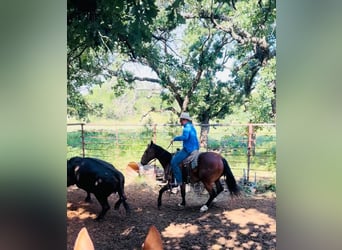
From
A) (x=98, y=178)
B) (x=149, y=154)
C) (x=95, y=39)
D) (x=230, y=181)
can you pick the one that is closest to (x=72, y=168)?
(x=98, y=178)

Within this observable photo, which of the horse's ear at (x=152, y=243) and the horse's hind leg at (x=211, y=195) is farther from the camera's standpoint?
the horse's hind leg at (x=211, y=195)

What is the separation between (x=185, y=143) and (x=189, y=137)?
0.12 feet

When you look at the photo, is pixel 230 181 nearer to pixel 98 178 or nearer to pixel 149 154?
pixel 149 154

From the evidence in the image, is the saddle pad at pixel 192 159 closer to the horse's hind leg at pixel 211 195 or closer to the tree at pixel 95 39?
the horse's hind leg at pixel 211 195

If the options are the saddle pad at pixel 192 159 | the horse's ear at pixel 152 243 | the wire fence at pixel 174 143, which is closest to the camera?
the horse's ear at pixel 152 243

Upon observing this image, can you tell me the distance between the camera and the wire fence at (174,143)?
1.48m

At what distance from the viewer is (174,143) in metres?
1.60

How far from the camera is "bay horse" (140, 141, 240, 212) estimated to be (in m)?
1.55

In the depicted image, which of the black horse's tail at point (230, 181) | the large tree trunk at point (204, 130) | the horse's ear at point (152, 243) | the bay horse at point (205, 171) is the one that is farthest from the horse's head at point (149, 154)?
the horse's ear at point (152, 243)

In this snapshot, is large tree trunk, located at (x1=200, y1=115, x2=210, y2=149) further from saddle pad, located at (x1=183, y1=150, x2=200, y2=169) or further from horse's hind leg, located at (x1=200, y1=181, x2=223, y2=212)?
horse's hind leg, located at (x1=200, y1=181, x2=223, y2=212)

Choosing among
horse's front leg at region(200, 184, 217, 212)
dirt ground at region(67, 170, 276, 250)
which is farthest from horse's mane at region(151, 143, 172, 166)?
horse's front leg at region(200, 184, 217, 212)

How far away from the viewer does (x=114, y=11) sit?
1.61 m

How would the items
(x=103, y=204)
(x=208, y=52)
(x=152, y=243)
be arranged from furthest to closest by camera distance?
(x=103, y=204)
(x=208, y=52)
(x=152, y=243)
